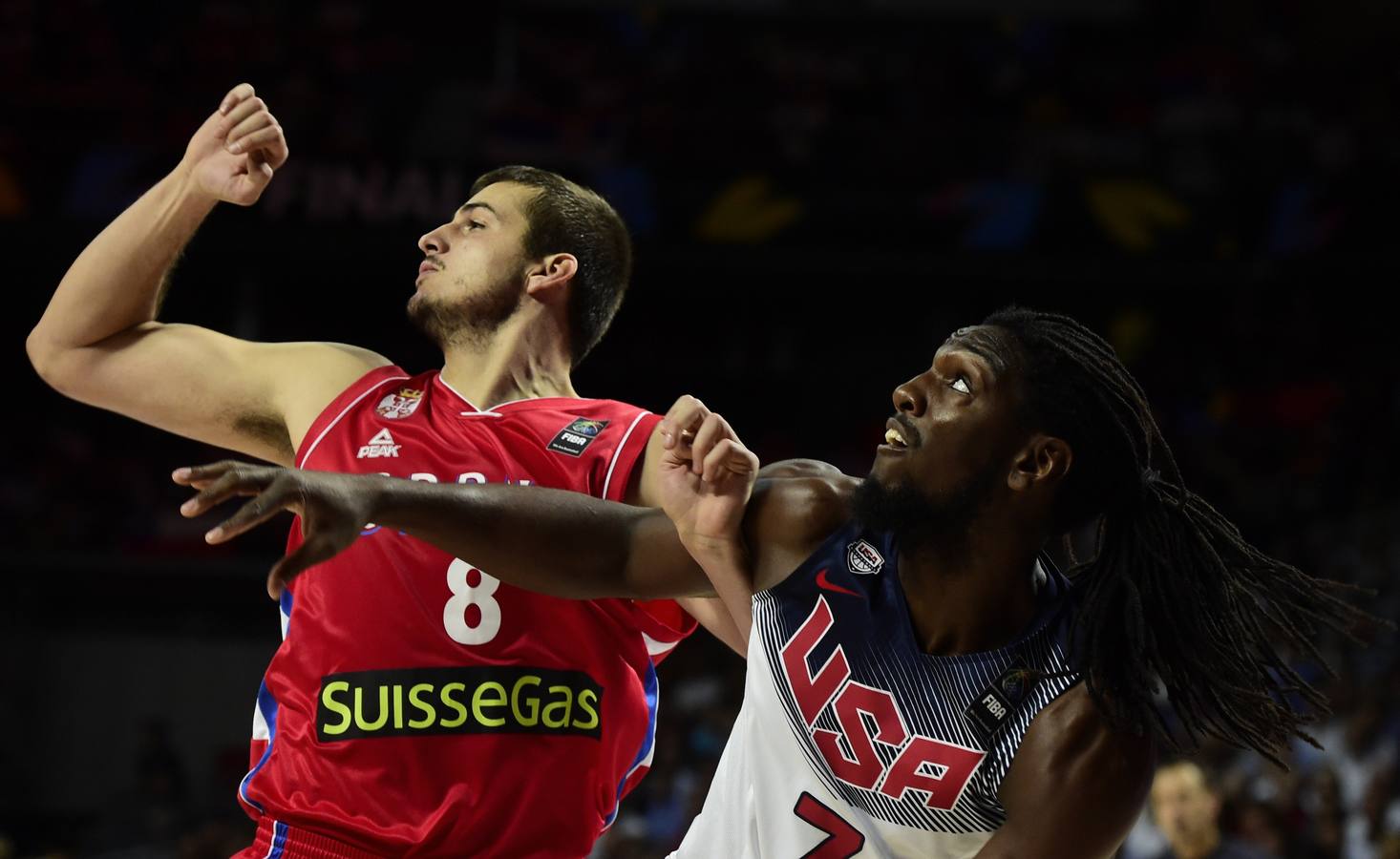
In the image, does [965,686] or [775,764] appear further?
[775,764]

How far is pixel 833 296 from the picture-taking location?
51.5 ft

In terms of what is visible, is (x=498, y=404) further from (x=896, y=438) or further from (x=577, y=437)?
(x=896, y=438)

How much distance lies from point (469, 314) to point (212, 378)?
0.59m

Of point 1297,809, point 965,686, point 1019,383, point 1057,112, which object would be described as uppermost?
point 1019,383

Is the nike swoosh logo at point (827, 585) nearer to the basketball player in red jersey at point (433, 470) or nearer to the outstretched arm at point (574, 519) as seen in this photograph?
the outstretched arm at point (574, 519)

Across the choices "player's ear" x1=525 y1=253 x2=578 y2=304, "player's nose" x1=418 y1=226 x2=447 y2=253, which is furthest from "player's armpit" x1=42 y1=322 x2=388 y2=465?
"player's ear" x1=525 y1=253 x2=578 y2=304

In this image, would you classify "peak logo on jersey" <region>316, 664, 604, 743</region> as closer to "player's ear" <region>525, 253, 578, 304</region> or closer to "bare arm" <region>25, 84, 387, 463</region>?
"bare arm" <region>25, 84, 387, 463</region>

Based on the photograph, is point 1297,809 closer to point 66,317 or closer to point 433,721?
point 433,721

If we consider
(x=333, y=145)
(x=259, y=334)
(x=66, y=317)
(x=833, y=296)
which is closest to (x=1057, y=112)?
(x=833, y=296)

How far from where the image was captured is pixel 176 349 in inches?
138

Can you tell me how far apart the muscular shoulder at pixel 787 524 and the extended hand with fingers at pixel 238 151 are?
1.32m

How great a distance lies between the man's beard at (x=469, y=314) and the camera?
3.50 metres

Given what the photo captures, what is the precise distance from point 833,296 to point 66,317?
41.1 feet

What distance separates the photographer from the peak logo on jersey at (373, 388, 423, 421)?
11.1 feet
